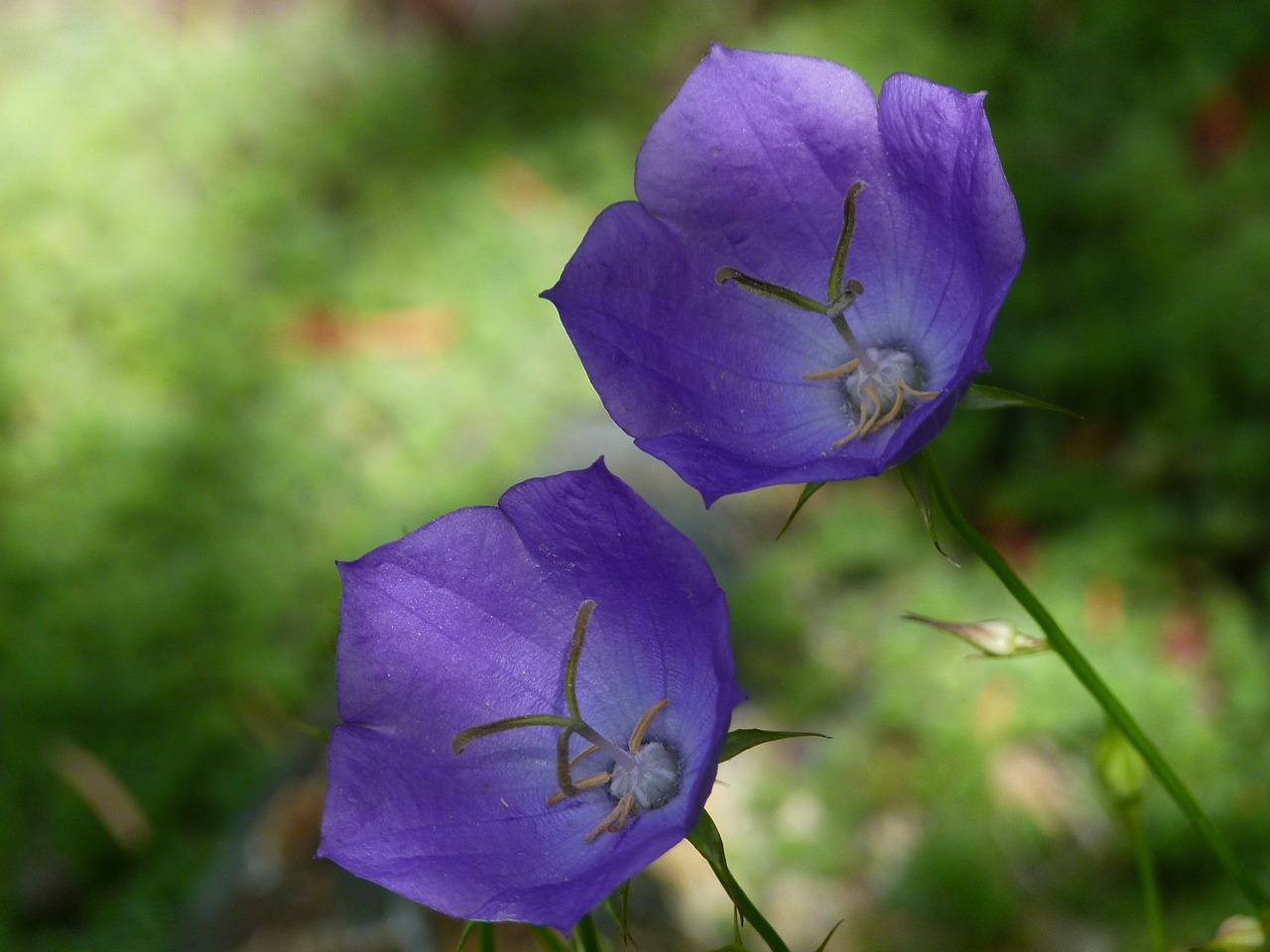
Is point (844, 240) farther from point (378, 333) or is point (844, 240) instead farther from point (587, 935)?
point (378, 333)

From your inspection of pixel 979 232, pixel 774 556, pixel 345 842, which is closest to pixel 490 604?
pixel 345 842

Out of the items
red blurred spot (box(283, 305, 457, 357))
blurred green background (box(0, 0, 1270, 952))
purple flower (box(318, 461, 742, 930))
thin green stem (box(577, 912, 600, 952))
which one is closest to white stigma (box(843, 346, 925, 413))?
purple flower (box(318, 461, 742, 930))

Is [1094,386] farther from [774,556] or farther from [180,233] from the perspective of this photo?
[180,233]

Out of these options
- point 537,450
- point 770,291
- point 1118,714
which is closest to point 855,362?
point 770,291

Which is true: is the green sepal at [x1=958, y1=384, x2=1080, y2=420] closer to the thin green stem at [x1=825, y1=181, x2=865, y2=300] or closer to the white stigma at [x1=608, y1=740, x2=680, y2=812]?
the thin green stem at [x1=825, y1=181, x2=865, y2=300]

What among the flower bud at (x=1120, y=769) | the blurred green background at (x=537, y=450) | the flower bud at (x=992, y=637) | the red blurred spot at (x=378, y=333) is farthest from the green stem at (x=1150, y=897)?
the red blurred spot at (x=378, y=333)

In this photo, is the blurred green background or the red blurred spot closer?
the blurred green background
